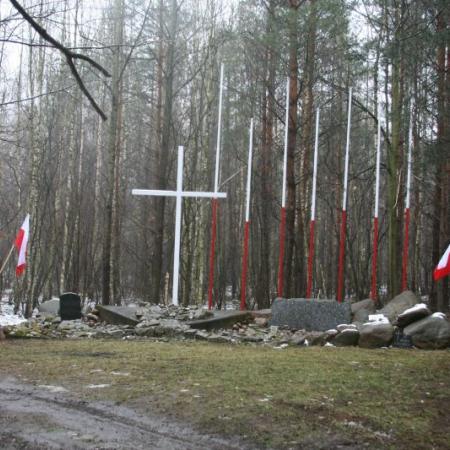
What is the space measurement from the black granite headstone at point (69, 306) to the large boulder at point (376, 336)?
6.02 meters

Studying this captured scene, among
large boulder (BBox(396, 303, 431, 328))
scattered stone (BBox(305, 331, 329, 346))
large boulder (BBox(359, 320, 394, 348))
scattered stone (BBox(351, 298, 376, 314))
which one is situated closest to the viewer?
large boulder (BBox(359, 320, 394, 348))

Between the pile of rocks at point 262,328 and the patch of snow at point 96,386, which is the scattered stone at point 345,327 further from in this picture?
the patch of snow at point 96,386

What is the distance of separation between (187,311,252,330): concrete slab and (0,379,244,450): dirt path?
6.09 meters

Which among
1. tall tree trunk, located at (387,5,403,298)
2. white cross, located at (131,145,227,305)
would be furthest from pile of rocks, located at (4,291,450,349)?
tall tree trunk, located at (387,5,403,298)

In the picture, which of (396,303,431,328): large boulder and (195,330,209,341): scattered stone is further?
(195,330,209,341): scattered stone

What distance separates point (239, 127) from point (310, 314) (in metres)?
16.0

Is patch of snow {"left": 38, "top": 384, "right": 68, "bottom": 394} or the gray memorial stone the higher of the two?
the gray memorial stone

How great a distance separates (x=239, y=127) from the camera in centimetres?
2614

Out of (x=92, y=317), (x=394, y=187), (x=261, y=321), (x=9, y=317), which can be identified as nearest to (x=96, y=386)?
(x=261, y=321)

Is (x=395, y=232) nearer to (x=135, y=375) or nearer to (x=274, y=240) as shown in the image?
(x=135, y=375)

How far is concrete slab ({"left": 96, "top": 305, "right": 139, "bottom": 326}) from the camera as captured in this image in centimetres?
1188

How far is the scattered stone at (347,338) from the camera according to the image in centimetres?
991

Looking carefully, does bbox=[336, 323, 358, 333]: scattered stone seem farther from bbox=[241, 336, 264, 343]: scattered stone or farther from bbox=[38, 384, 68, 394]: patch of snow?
bbox=[38, 384, 68, 394]: patch of snow

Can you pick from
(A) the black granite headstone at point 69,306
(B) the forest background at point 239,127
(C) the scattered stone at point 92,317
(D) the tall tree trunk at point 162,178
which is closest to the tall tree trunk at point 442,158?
(B) the forest background at point 239,127
